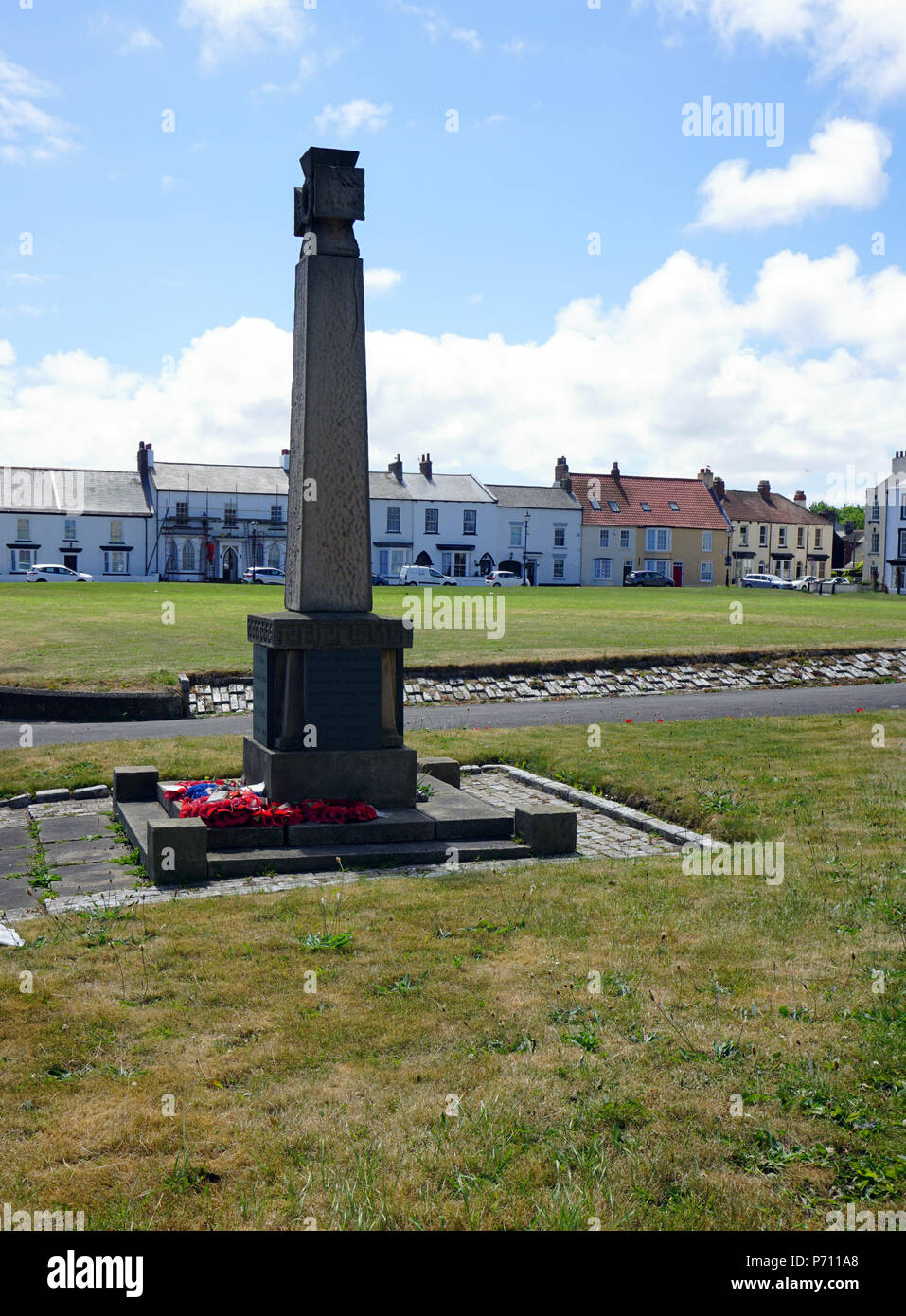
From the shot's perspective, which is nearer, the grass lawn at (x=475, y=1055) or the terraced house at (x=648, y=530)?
the grass lawn at (x=475, y=1055)

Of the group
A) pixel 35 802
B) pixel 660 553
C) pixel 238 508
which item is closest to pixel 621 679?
pixel 35 802

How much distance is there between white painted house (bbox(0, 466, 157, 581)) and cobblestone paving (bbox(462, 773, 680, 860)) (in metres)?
64.3

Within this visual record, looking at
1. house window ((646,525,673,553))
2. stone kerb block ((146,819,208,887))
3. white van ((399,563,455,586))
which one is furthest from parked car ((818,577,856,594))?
stone kerb block ((146,819,208,887))

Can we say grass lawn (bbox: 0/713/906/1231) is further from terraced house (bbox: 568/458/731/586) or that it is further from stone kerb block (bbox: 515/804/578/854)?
terraced house (bbox: 568/458/731/586)

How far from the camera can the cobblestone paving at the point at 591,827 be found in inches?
398

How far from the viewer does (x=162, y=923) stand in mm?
7359

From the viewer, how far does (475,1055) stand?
5.32m

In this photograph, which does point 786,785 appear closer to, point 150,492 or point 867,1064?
point 867,1064

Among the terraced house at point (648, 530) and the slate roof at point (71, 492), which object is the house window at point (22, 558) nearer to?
the slate roof at point (71, 492)

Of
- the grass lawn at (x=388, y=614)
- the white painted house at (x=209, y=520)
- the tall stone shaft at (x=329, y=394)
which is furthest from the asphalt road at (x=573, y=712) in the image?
the white painted house at (x=209, y=520)

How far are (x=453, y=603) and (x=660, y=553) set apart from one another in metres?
42.8

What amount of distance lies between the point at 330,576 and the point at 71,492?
69.5 m

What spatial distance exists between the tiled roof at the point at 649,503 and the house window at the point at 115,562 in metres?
32.6

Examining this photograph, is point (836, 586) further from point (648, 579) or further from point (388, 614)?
point (388, 614)
